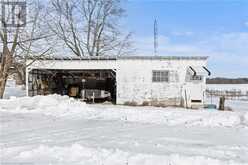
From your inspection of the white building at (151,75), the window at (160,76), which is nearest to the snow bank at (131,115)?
the white building at (151,75)

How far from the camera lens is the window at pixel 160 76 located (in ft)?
71.7

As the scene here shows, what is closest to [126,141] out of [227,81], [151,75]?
[151,75]

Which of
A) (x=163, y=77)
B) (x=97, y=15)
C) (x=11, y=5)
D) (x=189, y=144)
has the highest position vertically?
(x=97, y=15)

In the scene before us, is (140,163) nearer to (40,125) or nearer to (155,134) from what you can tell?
(155,134)

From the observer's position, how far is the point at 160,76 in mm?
21891

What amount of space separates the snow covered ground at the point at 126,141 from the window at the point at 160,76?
8037 millimetres

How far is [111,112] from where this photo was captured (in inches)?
569

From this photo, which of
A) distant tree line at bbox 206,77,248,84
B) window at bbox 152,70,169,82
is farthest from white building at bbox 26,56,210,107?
distant tree line at bbox 206,77,248,84

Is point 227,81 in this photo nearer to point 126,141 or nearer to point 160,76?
point 160,76

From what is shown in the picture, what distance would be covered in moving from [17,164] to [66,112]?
29.5 feet

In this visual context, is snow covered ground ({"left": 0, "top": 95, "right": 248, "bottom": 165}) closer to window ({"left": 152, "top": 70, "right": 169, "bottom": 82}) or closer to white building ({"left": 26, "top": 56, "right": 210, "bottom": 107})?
white building ({"left": 26, "top": 56, "right": 210, "bottom": 107})

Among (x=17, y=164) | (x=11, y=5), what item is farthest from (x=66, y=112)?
(x=11, y=5)

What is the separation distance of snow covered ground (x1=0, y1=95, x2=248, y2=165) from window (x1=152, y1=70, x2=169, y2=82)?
8037 mm

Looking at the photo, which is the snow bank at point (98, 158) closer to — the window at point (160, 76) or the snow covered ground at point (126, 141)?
the snow covered ground at point (126, 141)
